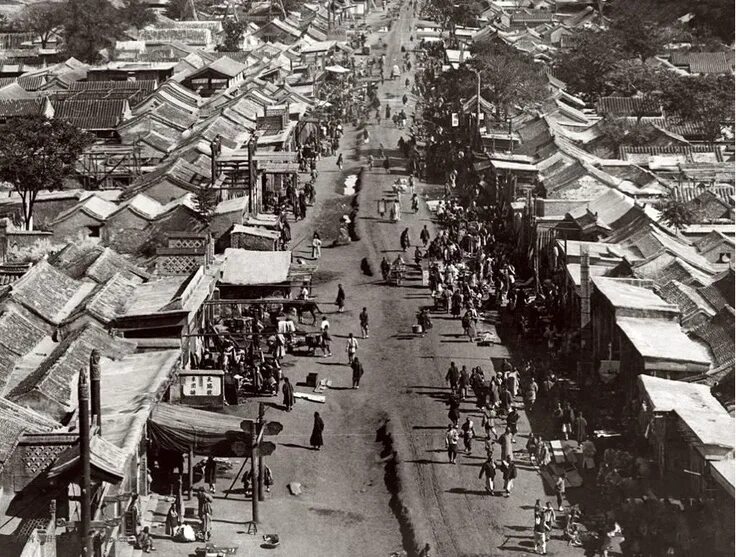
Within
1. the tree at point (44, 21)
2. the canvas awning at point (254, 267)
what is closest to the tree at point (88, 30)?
the tree at point (44, 21)

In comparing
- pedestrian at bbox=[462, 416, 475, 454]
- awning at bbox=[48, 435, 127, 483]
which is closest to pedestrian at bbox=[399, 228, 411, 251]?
pedestrian at bbox=[462, 416, 475, 454]

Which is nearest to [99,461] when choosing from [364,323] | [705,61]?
[364,323]

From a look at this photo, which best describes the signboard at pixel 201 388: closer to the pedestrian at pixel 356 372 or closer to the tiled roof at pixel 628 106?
the pedestrian at pixel 356 372

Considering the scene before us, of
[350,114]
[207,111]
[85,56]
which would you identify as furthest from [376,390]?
[85,56]

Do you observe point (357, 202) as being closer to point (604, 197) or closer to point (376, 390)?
point (604, 197)

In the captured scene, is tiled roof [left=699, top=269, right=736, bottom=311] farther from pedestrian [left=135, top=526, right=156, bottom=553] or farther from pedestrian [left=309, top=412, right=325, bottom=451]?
pedestrian [left=135, top=526, right=156, bottom=553]

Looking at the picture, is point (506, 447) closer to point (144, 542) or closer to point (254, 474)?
point (254, 474)
